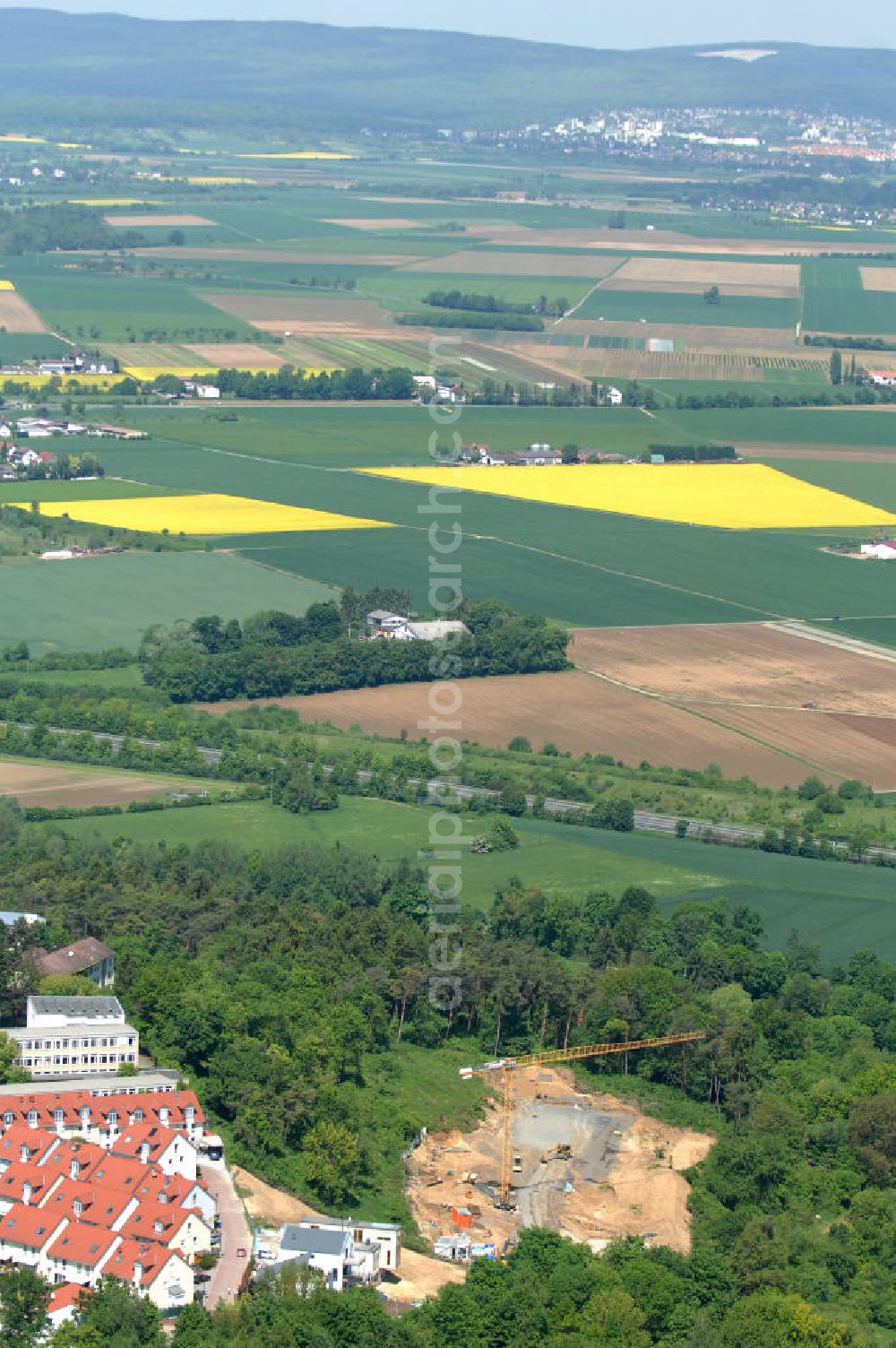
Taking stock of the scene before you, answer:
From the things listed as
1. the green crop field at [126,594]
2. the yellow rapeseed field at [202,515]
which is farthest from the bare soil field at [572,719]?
the yellow rapeseed field at [202,515]

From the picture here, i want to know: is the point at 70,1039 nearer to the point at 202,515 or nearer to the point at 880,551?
the point at 202,515

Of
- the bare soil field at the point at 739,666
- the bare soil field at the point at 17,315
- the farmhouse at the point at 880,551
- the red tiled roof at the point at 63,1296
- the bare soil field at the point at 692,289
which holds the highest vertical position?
the bare soil field at the point at 692,289

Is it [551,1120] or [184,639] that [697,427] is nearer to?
[184,639]

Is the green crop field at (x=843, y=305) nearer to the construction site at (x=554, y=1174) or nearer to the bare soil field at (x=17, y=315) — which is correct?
the bare soil field at (x=17, y=315)

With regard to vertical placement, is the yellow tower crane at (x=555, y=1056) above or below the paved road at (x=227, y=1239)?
below

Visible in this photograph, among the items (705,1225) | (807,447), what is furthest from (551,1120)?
(807,447)

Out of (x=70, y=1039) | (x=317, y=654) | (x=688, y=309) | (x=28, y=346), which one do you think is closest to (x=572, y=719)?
(x=317, y=654)
